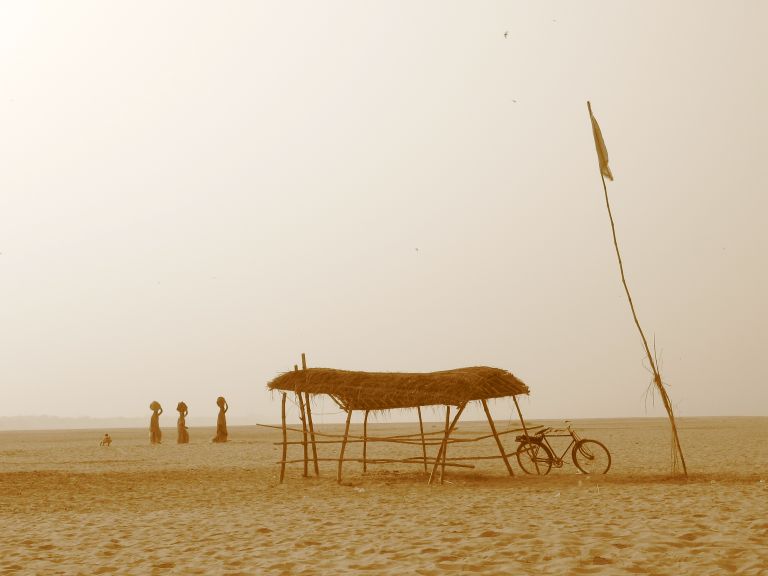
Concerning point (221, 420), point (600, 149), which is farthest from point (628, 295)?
point (221, 420)

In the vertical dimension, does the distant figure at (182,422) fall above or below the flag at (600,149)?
below

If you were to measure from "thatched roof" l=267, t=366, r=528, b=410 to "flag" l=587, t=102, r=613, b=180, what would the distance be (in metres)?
4.60

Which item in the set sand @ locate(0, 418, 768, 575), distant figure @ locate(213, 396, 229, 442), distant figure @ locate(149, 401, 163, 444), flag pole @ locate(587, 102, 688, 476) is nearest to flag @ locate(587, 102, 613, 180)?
flag pole @ locate(587, 102, 688, 476)

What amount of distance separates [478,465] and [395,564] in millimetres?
13882

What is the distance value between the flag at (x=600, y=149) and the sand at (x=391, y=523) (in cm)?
615

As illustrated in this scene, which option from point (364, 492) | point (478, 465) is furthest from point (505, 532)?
point (478, 465)

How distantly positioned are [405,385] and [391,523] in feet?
15.8

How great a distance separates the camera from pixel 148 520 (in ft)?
37.3

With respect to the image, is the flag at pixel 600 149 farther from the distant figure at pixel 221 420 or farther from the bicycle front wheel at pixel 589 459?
the distant figure at pixel 221 420

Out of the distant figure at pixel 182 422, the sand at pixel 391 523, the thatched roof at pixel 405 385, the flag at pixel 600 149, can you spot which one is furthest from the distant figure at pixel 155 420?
the flag at pixel 600 149

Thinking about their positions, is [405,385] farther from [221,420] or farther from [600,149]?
[221,420]

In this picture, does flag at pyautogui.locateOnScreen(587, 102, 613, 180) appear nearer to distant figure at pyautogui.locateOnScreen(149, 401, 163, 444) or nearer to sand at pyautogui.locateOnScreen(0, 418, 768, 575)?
sand at pyautogui.locateOnScreen(0, 418, 768, 575)

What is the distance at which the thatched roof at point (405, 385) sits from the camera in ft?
47.5

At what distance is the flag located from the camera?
52.7ft
